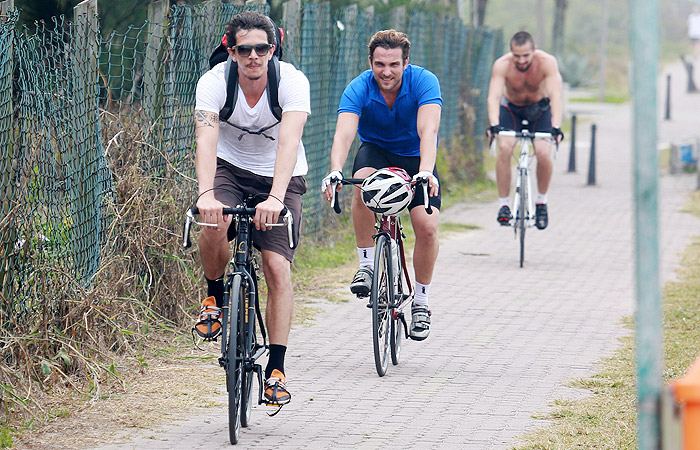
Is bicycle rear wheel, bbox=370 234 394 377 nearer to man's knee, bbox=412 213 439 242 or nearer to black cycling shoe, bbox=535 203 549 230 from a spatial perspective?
man's knee, bbox=412 213 439 242

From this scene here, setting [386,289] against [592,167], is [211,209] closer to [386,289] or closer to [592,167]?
[386,289]

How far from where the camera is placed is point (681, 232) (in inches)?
498

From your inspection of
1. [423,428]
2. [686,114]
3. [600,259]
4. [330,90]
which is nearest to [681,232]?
[600,259]

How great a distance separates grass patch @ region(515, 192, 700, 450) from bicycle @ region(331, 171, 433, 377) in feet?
3.53

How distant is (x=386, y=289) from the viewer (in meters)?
6.79

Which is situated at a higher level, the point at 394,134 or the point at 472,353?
the point at 394,134

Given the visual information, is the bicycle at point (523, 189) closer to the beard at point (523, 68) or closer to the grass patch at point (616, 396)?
the beard at point (523, 68)

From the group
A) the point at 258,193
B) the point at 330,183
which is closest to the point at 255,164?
the point at 258,193

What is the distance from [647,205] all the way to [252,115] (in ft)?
10.8

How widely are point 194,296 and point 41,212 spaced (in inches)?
65.1

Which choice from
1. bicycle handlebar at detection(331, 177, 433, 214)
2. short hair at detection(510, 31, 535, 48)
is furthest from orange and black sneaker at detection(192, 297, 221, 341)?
short hair at detection(510, 31, 535, 48)

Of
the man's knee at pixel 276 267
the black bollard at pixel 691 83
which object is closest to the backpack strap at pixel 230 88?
the man's knee at pixel 276 267

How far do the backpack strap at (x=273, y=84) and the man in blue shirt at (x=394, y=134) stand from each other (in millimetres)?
937

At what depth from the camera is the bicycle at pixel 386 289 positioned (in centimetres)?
652
